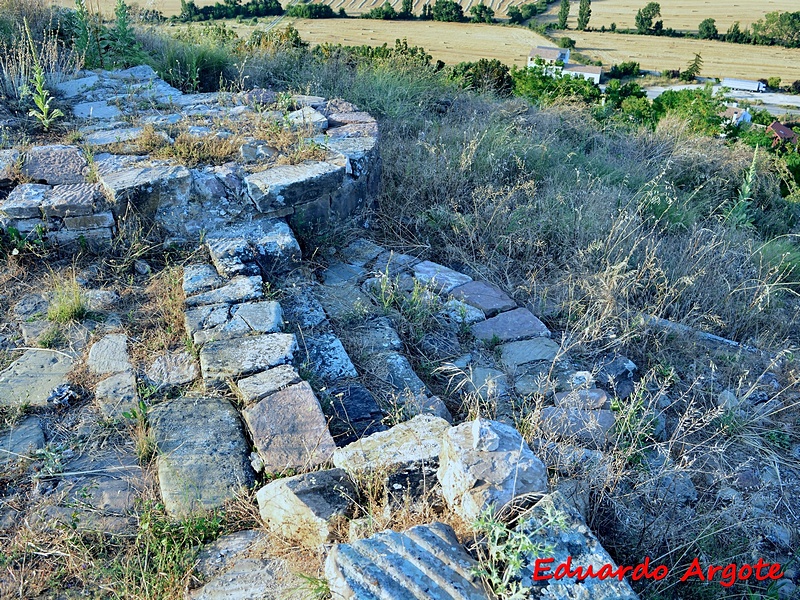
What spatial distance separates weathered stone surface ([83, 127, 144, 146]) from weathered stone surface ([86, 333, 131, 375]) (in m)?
1.96

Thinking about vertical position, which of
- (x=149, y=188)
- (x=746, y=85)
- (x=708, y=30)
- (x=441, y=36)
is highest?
(x=708, y=30)

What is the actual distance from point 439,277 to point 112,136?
2815mm

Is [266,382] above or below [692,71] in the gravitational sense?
below

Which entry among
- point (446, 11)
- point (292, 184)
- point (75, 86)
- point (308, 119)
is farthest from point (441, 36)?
point (292, 184)

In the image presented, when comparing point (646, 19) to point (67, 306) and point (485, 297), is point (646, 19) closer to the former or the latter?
point (485, 297)

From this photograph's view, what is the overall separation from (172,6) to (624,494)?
22.4 metres

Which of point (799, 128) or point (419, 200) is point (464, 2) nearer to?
point (799, 128)

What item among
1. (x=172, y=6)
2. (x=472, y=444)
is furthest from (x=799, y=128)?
(x=172, y=6)

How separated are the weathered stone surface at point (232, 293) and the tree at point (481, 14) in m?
26.0

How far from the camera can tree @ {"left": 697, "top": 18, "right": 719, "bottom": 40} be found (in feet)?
92.3

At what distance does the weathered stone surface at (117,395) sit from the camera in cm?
292

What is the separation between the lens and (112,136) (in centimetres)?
473

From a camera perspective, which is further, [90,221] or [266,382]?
[90,221]

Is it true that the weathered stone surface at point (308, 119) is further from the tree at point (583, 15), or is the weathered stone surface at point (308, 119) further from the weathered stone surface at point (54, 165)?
the tree at point (583, 15)
